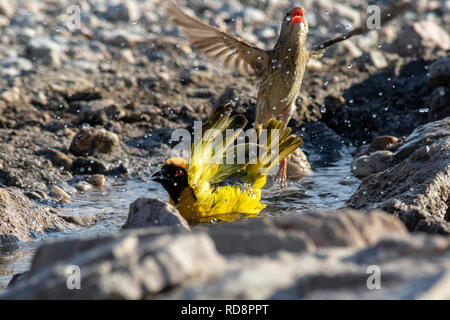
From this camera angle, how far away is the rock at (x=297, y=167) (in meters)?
6.67

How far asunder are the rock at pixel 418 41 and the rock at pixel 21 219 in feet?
22.0

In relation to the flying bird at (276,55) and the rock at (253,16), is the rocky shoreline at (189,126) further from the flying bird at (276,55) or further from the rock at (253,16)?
the flying bird at (276,55)

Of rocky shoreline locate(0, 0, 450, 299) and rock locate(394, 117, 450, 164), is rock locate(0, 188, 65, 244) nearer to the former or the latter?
rocky shoreline locate(0, 0, 450, 299)

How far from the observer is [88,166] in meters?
6.60

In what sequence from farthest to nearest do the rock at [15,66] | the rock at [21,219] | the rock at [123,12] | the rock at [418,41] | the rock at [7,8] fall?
the rock at [123,12], the rock at [7,8], the rock at [418,41], the rock at [15,66], the rock at [21,219]

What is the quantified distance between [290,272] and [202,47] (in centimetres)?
446

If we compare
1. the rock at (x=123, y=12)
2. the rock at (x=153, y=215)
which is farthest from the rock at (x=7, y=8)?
the rock at (x=153, y=215)

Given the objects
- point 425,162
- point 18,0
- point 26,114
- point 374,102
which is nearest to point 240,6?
point 18,0

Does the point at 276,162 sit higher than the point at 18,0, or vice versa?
the point at 18,0

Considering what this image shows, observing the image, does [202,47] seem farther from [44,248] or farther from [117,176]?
[44,248]

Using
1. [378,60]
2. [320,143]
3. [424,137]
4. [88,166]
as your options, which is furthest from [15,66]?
[424,137]

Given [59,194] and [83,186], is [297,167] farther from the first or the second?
[59,194]

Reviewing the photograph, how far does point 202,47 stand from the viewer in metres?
6.33

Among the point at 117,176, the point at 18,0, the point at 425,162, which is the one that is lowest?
the point at 425,162
